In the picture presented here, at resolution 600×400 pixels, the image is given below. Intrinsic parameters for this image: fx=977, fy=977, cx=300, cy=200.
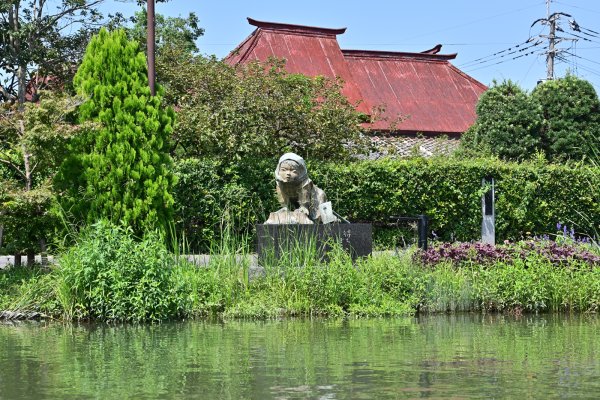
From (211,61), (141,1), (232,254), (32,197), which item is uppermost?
(141,1)

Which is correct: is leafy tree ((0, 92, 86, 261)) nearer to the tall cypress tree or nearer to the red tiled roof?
the tall cypress tree

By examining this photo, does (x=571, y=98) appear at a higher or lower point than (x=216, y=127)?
higher

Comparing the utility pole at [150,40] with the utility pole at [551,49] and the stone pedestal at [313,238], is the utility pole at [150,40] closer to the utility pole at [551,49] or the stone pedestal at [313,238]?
the stone pedestal at [313,238]

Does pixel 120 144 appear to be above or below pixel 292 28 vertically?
below

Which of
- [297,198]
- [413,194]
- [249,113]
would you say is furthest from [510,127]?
[297,198]

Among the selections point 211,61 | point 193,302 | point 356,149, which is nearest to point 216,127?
point 211,61

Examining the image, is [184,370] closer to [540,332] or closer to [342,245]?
[540,332]

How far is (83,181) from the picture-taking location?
14797mm

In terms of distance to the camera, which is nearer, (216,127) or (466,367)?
(466,367)

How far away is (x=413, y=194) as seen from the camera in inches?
910

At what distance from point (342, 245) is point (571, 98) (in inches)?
661

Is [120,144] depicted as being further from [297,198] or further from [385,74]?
[385,74]

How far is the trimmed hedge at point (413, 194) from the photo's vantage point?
2097cm

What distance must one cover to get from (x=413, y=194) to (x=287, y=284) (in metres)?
10.5
